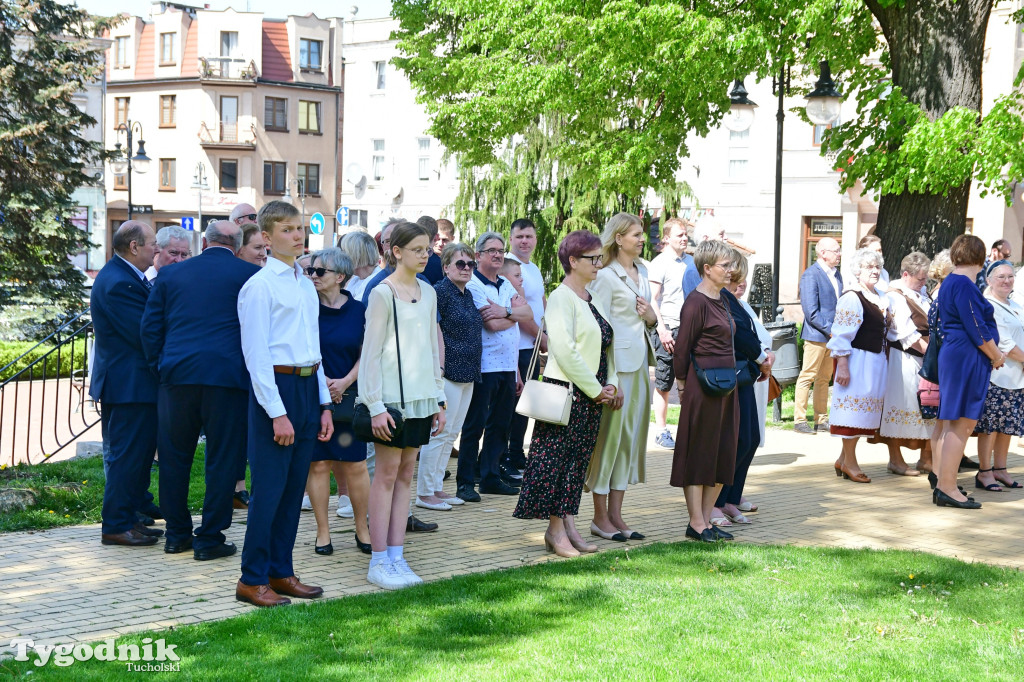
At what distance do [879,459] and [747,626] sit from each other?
648cm

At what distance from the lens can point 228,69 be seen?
218 ft

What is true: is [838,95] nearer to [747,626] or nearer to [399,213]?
[747,626]

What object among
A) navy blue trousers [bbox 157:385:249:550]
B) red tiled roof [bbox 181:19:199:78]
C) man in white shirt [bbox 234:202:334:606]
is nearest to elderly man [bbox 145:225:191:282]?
navy blue trousers [bbox 157:385:249:550]

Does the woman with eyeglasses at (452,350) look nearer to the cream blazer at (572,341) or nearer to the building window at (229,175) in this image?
the cream blazer at (572,341)

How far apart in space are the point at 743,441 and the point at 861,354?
2.40 metres

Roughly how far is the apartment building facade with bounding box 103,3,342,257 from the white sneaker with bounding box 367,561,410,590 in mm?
58477

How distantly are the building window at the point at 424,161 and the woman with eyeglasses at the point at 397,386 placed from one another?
47.9 metres

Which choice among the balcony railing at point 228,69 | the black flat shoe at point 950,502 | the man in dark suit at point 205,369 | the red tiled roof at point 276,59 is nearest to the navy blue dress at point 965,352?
the black flat shoe at point 950,502

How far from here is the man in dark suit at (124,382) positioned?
7.71 metres

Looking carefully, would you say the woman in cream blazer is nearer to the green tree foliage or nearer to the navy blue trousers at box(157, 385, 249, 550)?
the navy blue trousers at box(157, 385, 249, 550)

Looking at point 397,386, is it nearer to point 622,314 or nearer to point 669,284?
point 622,314

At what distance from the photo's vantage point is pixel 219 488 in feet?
23.4

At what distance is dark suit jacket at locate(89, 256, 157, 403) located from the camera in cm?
771

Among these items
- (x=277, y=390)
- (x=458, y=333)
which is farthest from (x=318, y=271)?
(x=458, y=333)
